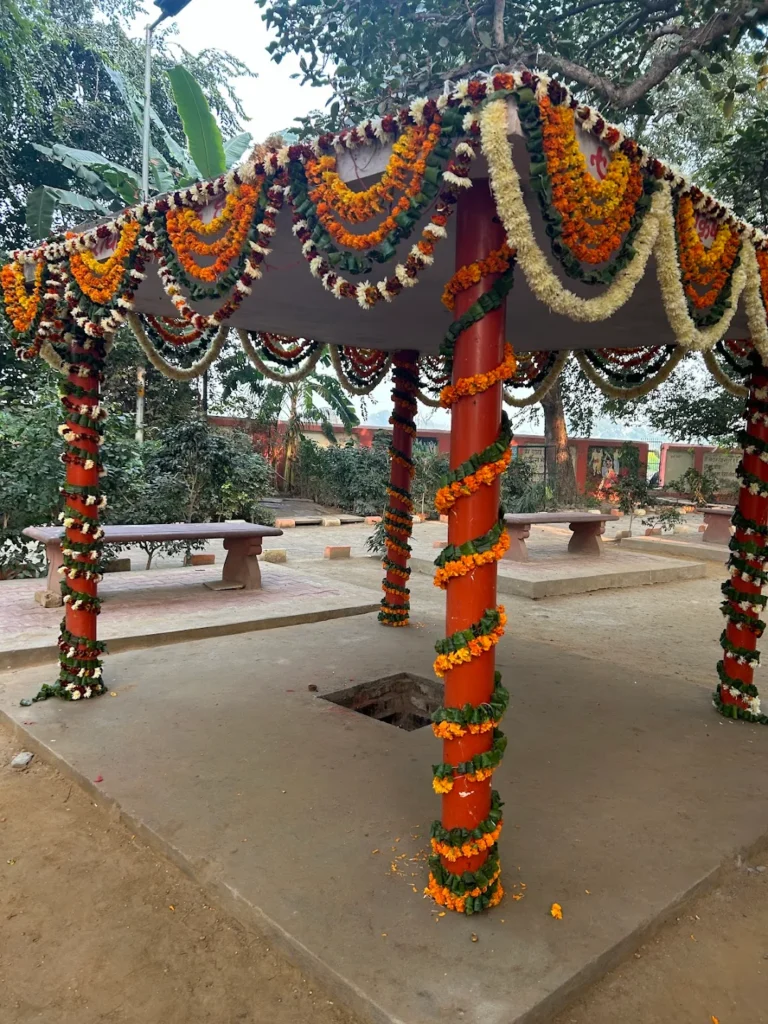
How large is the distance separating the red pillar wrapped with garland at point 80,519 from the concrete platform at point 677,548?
10547 millimetres

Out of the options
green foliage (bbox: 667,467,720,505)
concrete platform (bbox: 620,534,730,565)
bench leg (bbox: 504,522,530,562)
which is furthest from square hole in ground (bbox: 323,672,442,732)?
green foliage (bbox: 667,467,720,505)

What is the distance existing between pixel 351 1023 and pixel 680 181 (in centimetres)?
311

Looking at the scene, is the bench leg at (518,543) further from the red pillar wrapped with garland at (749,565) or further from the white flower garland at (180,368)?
the white flower garland at (180,368)

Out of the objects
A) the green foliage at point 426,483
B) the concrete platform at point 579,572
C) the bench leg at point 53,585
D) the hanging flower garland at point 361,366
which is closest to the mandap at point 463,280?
the hanging flower garland at point 361,366

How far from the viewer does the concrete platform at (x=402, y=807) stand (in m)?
2.20

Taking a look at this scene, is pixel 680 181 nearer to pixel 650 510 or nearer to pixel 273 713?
pixel 273 713

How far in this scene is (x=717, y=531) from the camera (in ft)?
43.8

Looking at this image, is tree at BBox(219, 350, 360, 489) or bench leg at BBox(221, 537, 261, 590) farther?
tree at BBox(219, 350, 360, 489)

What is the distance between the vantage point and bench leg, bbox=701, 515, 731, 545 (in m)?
13.2

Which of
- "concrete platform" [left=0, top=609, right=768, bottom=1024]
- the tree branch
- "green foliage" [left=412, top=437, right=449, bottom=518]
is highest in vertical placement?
the tree branch

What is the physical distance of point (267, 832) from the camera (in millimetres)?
2877

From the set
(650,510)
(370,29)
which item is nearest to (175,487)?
(370,29)

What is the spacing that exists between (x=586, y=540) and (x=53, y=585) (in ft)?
26.2

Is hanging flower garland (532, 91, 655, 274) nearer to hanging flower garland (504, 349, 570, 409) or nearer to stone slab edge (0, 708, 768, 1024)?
stone slab edge (0, 708, 768, 1024)
